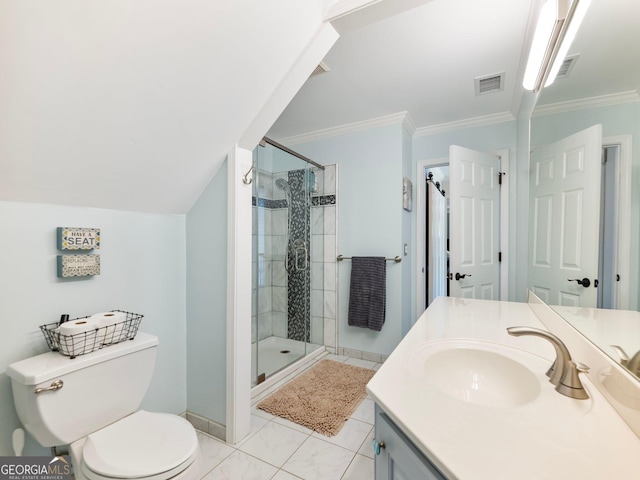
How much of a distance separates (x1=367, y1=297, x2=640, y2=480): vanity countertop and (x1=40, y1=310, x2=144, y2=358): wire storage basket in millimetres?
1188

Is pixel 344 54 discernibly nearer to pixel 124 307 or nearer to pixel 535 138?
pixel 535 138

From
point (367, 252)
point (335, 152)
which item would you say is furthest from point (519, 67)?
point (367, 252)

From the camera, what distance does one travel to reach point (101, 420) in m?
1.23

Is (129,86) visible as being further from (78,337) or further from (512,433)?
(512,433)

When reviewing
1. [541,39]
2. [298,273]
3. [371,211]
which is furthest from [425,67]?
[298,273]

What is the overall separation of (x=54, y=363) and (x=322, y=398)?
1601mm

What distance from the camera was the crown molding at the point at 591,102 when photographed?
0.74 meters

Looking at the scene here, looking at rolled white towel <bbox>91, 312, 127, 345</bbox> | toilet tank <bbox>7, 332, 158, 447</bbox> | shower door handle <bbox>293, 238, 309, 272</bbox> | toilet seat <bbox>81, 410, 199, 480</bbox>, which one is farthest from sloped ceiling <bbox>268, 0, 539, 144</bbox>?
toilet seat <bbox>81, 410, 199, 480</bbox>

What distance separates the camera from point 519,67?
6.61 ft

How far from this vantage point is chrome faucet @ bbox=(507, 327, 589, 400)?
2.42 ft

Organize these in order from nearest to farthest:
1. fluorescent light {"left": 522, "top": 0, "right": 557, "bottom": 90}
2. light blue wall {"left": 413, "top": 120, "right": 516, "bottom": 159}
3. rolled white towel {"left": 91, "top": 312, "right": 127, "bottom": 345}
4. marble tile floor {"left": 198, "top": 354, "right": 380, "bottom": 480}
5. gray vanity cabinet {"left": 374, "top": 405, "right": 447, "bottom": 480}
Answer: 1. gray vanity cabinet {"left": 374, "top": 405, "right": 447, "bottom": 480}
2. fluorescent light {"left": 522, "top": 0, "right": 557, "bottom": 90}
3. rolled white towel {"left": 91, "top": 312, "right": 127, "bottom": 345}
4. marble tile floor {"left": 198, "top": 354, "right": 380, "bottom": 480}
5. light blue wall {"left": 413, "top": 120, "right": 516, "bottom": 159}

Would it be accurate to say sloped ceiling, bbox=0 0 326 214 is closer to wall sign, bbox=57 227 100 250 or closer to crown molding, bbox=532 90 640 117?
wall sign, bbox=57 227 100 250

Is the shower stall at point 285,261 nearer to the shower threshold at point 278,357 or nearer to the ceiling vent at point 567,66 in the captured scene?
the shower threshold at point 278,357

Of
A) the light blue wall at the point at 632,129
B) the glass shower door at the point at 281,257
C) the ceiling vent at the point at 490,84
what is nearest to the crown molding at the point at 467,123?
the ceiling vent at the point at 490,84
